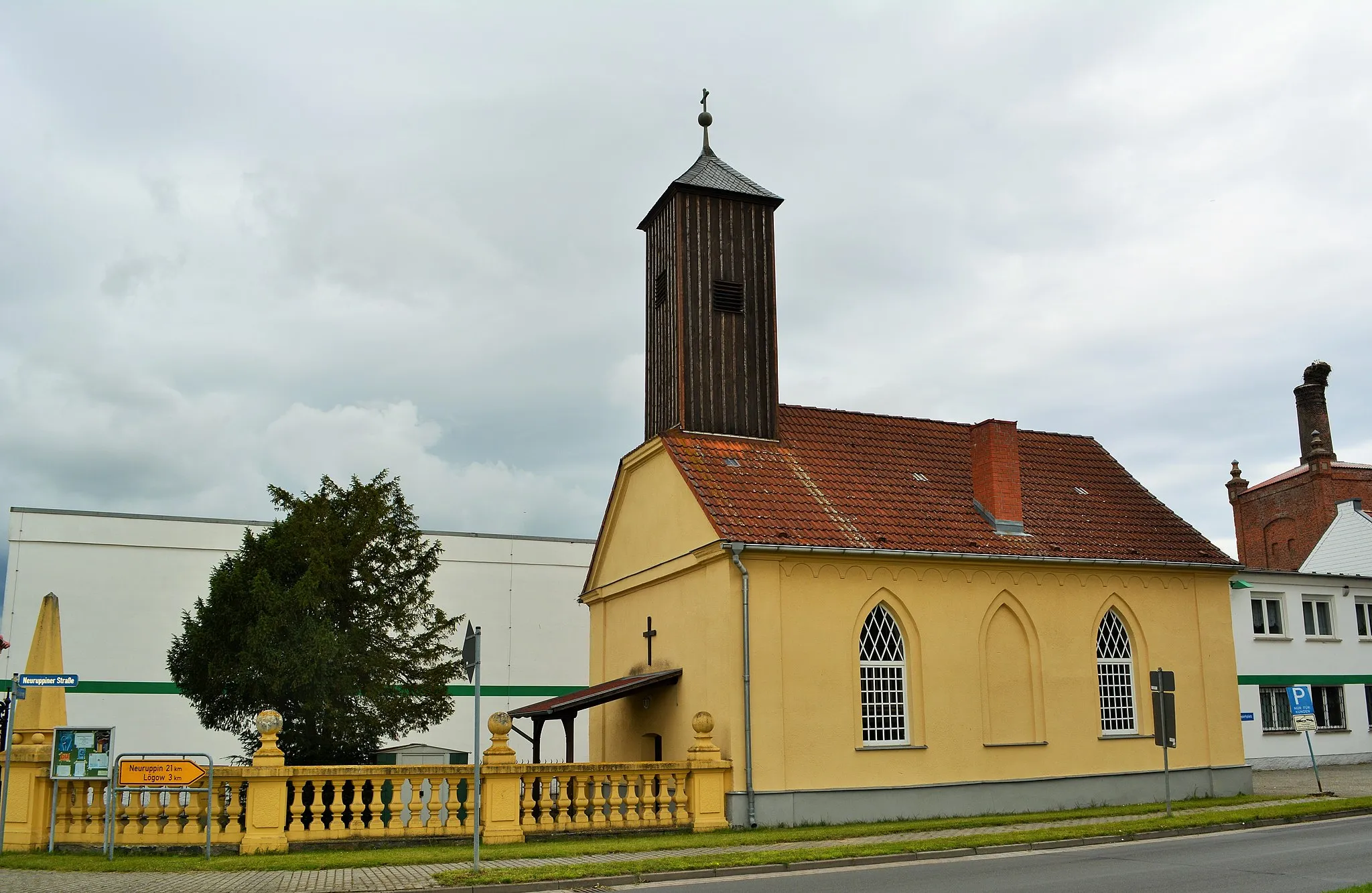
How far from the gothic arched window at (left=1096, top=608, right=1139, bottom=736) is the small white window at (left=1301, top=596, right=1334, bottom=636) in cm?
1415

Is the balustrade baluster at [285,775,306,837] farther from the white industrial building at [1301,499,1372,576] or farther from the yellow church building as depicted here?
the white industrial building at [1301,499,1372,576]

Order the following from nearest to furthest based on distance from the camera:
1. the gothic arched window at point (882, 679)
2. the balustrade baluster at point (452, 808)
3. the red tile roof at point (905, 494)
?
the balustrade baluster at point (452, 808) → the gothic arched window at point (882, 679) → the red tile roof at point (905, 494)

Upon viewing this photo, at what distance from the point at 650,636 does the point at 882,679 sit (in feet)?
16.8

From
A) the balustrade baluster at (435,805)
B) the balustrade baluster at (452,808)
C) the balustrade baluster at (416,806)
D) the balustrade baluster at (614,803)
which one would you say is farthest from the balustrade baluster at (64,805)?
A: the balustrade baluster at (614,803)

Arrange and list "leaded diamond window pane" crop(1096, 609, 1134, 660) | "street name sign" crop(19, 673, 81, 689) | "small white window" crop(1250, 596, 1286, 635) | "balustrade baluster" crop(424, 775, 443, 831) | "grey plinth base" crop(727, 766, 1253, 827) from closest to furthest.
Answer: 1. "street name sign" crop(19, 673, 81, 689)
2. "balustrade baluster" crop(424, 775, 443, 831)
3. "grey plinth base" crop(727, 766, 1253, 827)
4. "leaded diamond window pane" crop(1096, 609, 1134, 660)
5. "small white window" crop(1250, 596, 1286, 635)

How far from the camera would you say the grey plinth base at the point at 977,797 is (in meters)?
20.0

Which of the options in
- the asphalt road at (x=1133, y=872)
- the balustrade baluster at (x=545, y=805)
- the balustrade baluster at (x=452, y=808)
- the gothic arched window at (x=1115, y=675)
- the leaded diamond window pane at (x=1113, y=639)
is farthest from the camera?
the leaded diamond window pane at (x=1113, y=639)

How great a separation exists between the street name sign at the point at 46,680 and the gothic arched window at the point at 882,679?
531 inches

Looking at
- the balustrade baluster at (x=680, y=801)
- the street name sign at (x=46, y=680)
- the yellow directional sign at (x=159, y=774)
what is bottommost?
the balustrade baluster at (x=680, y=801)

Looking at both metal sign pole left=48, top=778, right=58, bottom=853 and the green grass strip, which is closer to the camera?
the green grass strip

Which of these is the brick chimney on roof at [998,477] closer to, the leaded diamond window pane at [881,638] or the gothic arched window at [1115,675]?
the gothic arched window at [1115,675]

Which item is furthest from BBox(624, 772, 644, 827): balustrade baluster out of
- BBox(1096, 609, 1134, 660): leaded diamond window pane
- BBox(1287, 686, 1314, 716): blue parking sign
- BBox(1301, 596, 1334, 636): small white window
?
BBox(1301, 596, 1334, 636): small white window

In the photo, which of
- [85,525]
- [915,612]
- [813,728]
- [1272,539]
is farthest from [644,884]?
[1272,539]

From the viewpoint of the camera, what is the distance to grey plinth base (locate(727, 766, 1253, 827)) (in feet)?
65.5
